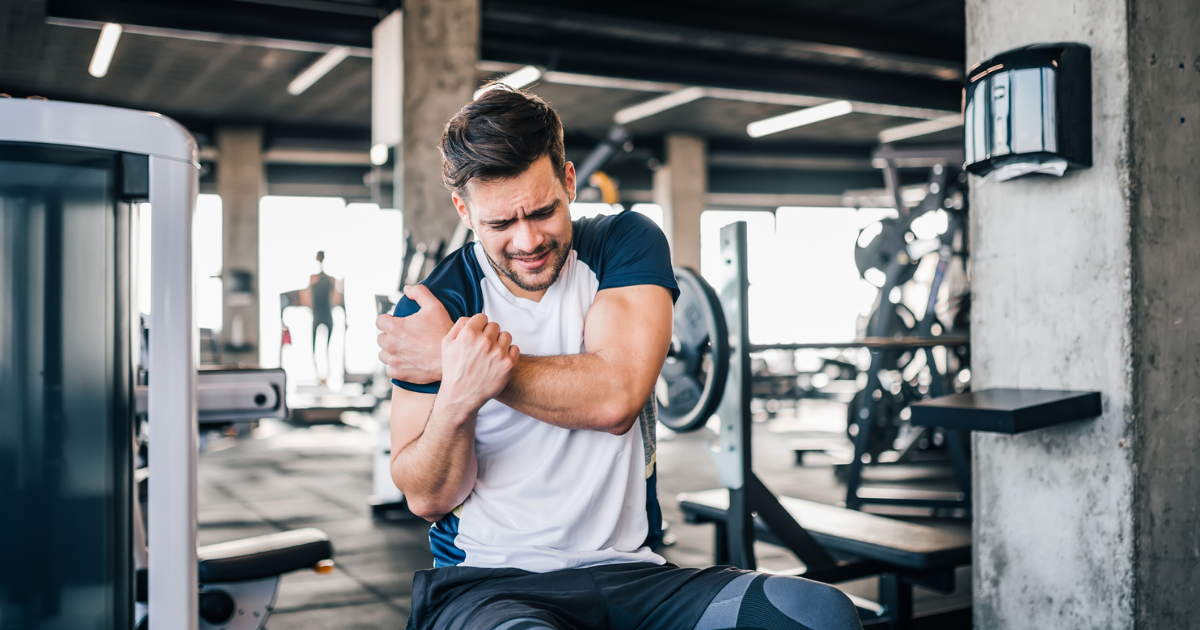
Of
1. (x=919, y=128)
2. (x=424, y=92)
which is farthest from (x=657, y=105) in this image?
(x=424, y=92)

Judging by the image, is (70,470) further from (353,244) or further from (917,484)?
(353,244)

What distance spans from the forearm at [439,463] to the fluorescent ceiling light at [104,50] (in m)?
7.36

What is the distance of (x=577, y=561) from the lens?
113 centimetres

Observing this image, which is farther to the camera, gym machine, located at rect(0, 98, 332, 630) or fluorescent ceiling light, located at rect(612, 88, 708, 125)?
fluorescent ceiling light, located at rect(612, 88, 708, 125)

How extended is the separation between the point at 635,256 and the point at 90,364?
727 millimetres

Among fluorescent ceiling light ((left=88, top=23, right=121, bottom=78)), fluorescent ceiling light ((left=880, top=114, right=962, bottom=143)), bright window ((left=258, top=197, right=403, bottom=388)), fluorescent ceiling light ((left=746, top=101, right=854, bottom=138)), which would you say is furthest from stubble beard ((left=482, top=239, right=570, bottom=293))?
fluorescent ceiling light ((left=880, top=114, right=962, bottom=143))

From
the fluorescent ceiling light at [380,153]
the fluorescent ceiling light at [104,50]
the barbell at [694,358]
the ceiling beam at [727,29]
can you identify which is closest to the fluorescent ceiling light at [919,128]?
the ceiling beam at [727,29]

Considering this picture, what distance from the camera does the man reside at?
1060mm

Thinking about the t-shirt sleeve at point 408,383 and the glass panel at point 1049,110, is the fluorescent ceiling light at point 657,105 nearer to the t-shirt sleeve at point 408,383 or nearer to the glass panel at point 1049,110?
the glass panel at point 1049,110

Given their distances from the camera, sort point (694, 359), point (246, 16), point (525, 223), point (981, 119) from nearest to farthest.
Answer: point (525, 223) < point (981, 119) < point (694, 359) < point (246, 16)

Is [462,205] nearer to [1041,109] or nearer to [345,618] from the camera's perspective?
[1041,109]

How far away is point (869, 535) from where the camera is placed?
89.2 inches

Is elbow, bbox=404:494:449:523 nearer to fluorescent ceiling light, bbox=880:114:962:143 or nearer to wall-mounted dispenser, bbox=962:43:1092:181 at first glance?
wall-mounted dispenser, bbox=962:43:1092:181

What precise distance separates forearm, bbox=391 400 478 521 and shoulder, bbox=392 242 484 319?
184 mm
